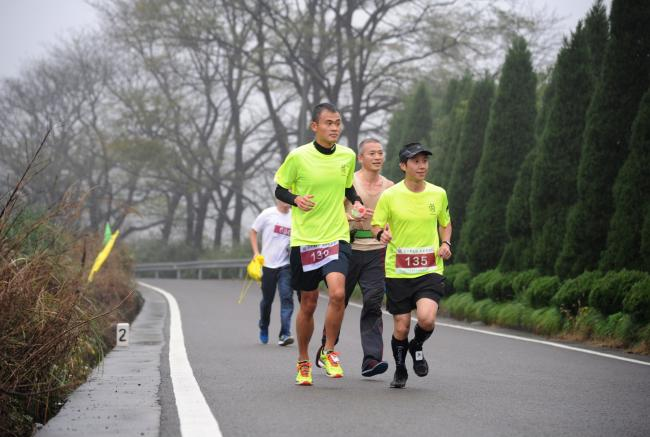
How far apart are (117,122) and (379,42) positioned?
46.1 feet

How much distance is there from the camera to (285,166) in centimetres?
937

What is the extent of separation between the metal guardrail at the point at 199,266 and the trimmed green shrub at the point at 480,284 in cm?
2320

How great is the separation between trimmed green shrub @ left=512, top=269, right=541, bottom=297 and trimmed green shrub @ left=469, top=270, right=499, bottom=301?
1413mm

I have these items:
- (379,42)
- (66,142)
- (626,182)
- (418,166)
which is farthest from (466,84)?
(66,142)

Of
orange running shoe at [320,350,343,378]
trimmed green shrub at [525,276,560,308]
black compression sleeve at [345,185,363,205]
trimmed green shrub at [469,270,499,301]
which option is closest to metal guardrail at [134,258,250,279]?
trimmed green shrub at [469,270,499,301]

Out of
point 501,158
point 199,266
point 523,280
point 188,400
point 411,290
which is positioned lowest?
point 188,400

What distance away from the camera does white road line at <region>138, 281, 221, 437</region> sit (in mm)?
6770

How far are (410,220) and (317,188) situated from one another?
0.78 metres

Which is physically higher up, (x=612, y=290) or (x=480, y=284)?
(x=480, y=284)

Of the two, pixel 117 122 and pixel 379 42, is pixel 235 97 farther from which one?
pixel 379 42

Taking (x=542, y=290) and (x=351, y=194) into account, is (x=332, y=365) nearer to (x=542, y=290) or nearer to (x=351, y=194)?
(x=351, y=194)

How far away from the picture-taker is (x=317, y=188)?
9328 mm

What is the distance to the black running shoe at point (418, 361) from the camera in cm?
920

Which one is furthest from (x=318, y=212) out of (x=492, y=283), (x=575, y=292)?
(x=492, y=283)
